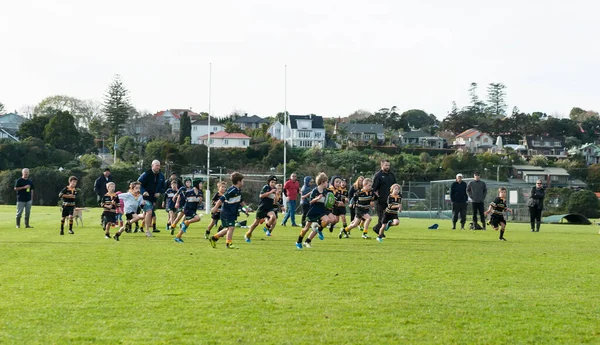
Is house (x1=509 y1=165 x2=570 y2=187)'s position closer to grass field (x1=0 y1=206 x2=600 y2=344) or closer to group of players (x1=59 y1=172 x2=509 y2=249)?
group of players (x1=59 y1=172 x2=509 y2=249)

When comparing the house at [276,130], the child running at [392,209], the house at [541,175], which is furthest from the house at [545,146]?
the child running at [392,209]

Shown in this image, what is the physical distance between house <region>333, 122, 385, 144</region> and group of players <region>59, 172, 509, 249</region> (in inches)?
4156

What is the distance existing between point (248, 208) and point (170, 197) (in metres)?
5.87

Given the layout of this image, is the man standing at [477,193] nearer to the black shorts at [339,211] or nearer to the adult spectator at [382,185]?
the black shorts at [339,211]

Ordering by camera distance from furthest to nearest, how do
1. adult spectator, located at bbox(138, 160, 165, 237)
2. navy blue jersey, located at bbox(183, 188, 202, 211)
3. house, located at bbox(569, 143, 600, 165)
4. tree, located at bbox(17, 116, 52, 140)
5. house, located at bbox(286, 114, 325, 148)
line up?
1. house, located at bbox(569, 143, 600, 165)
2. house, located at bbox(286, 114, 325, 148)
3. tree, located at bbox(17, 116, 52, 140)
4. navy blue jersey, located at bbox(183, 188, 202, 211)
5. adult spectator, located at bbox(138, 160, 165, 237)

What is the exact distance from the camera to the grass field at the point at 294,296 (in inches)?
300

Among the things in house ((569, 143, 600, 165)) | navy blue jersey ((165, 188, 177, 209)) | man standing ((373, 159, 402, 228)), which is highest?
house ((569, 143, 600, 165))

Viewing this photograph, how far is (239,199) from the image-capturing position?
57.0 ft

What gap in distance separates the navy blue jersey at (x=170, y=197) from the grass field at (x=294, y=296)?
747 centimetres

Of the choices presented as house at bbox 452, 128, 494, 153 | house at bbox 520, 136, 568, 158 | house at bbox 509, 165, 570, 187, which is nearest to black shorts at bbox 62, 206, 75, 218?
house at bbox 509, 165, 570, 187

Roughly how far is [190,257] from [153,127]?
127 metres

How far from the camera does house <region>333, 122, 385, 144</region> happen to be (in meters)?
133

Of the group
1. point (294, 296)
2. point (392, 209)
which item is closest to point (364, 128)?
point (392, 209)

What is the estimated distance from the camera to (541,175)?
98.4 metres
